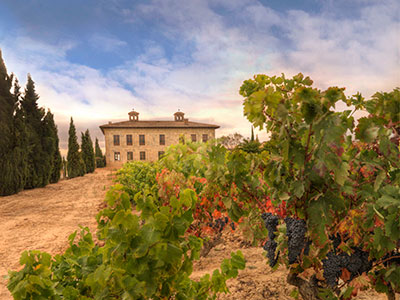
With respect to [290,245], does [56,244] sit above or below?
below

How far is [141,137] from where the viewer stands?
1439 inches

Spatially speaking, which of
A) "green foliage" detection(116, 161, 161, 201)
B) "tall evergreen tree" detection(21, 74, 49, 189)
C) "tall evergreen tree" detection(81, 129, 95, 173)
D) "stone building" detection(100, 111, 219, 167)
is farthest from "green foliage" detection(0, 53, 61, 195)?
"stone building" detection(100, 111, 219, 167)

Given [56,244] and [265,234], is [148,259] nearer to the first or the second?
[265,234]

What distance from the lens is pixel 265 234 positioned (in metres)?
2.14

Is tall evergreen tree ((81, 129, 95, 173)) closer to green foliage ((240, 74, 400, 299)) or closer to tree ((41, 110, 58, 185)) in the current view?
tree ((41, 110, 58, 185))

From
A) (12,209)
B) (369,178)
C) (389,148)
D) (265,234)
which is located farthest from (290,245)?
(12,209)

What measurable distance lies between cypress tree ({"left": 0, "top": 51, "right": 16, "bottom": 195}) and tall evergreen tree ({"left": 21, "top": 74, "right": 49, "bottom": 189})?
4.76 ft

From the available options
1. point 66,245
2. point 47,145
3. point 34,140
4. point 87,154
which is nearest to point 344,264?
point 66,245

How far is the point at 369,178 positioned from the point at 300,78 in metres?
0.81

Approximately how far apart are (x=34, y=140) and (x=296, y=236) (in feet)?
60.8

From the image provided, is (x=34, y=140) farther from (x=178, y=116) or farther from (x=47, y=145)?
(x=178, y=116)

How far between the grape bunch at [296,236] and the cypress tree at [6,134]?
15.4m

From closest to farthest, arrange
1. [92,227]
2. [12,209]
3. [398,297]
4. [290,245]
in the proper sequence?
[290,245] → [398,297] → [92,227] → [12,209]

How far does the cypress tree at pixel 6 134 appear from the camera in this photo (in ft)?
42.7
